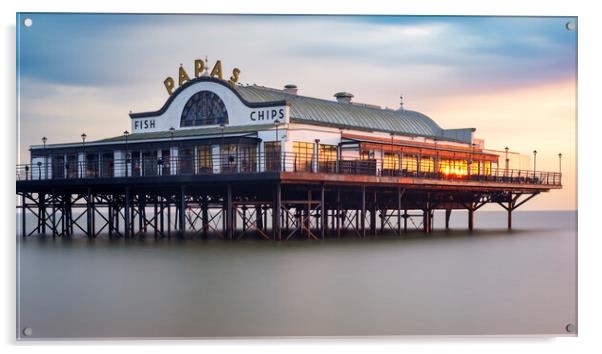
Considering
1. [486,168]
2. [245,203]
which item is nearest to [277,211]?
[245,203]

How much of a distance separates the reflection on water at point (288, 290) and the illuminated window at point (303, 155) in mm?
5223

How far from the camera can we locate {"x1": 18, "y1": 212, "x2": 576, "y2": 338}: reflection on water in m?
21.5

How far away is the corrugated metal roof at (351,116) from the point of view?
45781 millimetres

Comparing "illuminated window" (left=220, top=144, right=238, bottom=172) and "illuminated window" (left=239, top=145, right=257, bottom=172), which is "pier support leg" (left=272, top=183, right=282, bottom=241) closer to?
"illuminated window" (left=239, top=145, right=257, bottom=172)

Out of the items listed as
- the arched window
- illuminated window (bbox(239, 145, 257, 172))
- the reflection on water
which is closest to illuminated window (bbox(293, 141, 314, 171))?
illuminated window (bbox(239, 145, 257, 172))

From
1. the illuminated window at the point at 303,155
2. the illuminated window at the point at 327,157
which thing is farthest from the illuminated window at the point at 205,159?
the illuminated window at the point at 327,157

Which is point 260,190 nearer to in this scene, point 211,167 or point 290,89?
point 211,167

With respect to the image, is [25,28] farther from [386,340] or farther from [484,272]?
[484,272]

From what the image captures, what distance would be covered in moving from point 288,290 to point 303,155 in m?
17.0

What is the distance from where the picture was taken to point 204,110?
4481cm

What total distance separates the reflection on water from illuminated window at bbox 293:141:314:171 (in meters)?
5.22

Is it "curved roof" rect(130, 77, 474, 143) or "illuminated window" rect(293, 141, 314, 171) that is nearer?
"illuminated window" rect(293, 141, 314, 171)

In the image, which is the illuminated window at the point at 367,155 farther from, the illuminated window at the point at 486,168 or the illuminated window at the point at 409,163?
the illuminated window at the point at 486,168

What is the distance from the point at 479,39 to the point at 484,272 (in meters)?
9.53
